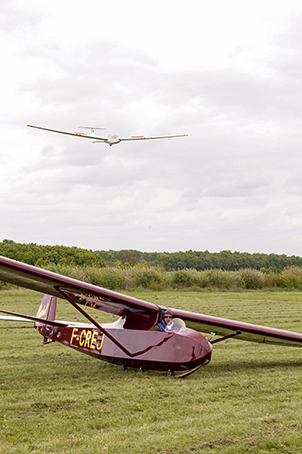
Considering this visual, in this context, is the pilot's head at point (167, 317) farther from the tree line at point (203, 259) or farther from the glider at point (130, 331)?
the tree line at point (203, 259)

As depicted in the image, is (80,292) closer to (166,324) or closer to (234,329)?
(166,324)

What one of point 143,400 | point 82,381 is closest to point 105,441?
point 143,400

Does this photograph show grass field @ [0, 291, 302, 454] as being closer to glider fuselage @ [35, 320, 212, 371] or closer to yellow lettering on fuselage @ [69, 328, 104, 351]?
glider fuselage @ [35, 320, 212, 371]

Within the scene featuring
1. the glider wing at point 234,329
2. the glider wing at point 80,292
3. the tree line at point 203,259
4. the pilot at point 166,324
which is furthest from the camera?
the tree line at point 203,259

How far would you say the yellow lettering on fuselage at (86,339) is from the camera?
870 centimetres

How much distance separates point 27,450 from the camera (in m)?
4.50

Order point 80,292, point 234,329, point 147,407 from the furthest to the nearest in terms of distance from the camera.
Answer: point 234,329, point 80,292, point 147,407

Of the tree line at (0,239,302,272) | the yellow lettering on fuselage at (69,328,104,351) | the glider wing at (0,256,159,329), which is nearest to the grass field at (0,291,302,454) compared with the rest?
the yellow lettering on fuselage at (69,328,104,351)

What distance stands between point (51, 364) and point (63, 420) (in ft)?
12.6

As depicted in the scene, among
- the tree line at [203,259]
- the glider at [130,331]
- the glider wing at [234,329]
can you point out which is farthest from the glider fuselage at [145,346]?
the tree line at [203,259]

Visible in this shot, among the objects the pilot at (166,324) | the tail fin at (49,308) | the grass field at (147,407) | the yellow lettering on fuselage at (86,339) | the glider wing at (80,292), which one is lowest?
the grass field at (147,407)

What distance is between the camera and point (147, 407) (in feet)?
19.8

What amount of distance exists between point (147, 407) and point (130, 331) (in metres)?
2.40

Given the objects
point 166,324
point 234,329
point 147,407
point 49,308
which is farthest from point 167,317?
point 49,308
